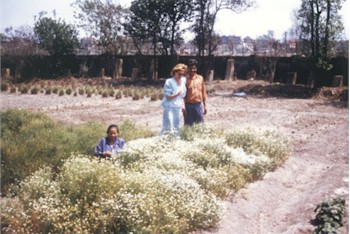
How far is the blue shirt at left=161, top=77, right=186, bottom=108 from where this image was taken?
7.87 metres

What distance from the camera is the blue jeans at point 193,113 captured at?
847 cm

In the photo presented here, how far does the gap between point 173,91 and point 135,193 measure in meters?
3.14

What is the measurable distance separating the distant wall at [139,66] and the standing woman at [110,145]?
1759 centimetres

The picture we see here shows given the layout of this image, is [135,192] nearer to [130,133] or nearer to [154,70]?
[130,133]

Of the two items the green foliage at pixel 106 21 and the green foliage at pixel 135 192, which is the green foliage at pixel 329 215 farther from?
the green foliage at pixel 106 21

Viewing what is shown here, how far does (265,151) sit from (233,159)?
1210 mm

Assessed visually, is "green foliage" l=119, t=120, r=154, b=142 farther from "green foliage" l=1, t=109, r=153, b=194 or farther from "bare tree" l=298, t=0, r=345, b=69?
"bare tree" l=298, t=0, r=345, b=69

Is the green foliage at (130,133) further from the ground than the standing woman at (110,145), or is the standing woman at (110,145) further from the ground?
the standing woman at (110,145)

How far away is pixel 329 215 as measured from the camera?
5.75 m

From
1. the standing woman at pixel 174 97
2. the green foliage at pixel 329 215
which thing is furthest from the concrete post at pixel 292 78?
the green foliage at pixel 329 215

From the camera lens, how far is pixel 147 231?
4.57m

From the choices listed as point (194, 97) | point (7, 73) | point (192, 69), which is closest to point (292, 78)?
point (194, 97)

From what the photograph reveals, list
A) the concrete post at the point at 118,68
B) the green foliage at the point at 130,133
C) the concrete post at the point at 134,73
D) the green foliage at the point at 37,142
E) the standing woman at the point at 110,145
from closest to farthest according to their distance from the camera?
the standing woman at the point at 110,145 < the green foliage at the point at 37,142 < the green foliage at the point at 130,133 < the concrete post at the point at 134,73 < the concrete post at the point at 118,68

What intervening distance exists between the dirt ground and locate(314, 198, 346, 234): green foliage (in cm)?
15
